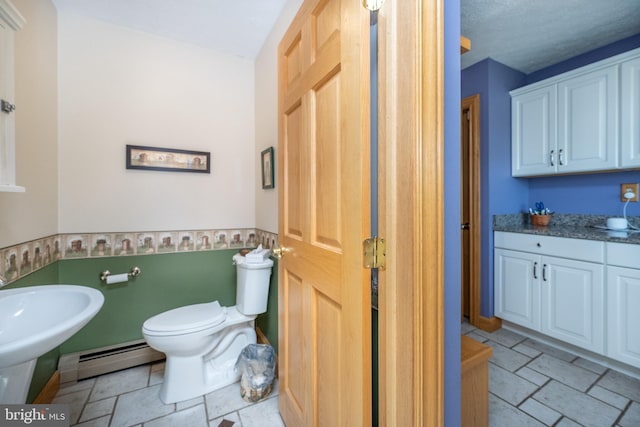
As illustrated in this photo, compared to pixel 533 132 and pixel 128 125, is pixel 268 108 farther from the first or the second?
pixel 533 132

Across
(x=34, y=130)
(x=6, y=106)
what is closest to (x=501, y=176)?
(x=6, y=106)

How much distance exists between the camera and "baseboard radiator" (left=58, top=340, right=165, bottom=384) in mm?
1676

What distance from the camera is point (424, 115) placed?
0.66m

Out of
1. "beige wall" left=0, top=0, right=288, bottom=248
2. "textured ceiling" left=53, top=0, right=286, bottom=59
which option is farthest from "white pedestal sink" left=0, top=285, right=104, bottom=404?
"textured ceiling" left=53, top=0, right=286, bottom=59

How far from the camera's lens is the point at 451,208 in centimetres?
75

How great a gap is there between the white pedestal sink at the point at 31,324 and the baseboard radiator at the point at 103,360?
40.6 inches

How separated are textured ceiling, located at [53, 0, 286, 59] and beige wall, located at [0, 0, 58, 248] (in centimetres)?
27

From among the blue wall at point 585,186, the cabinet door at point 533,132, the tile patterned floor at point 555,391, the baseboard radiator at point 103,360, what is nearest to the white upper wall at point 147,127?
the baseboard radiator at point 103,360

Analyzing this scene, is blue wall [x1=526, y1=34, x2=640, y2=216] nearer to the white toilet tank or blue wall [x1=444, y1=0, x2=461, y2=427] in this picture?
blue wall [x1=444, y1=0, x2=461, y2=427]

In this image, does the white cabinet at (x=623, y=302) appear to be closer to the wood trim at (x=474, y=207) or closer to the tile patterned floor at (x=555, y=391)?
the tile patterned floor at (x=555, y=391)

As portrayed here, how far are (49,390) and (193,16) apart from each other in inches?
98.7

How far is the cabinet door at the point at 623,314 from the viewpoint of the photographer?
1.60 metres

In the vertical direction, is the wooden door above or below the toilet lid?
above

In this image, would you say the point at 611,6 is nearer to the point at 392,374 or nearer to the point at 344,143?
the point at 344,143
